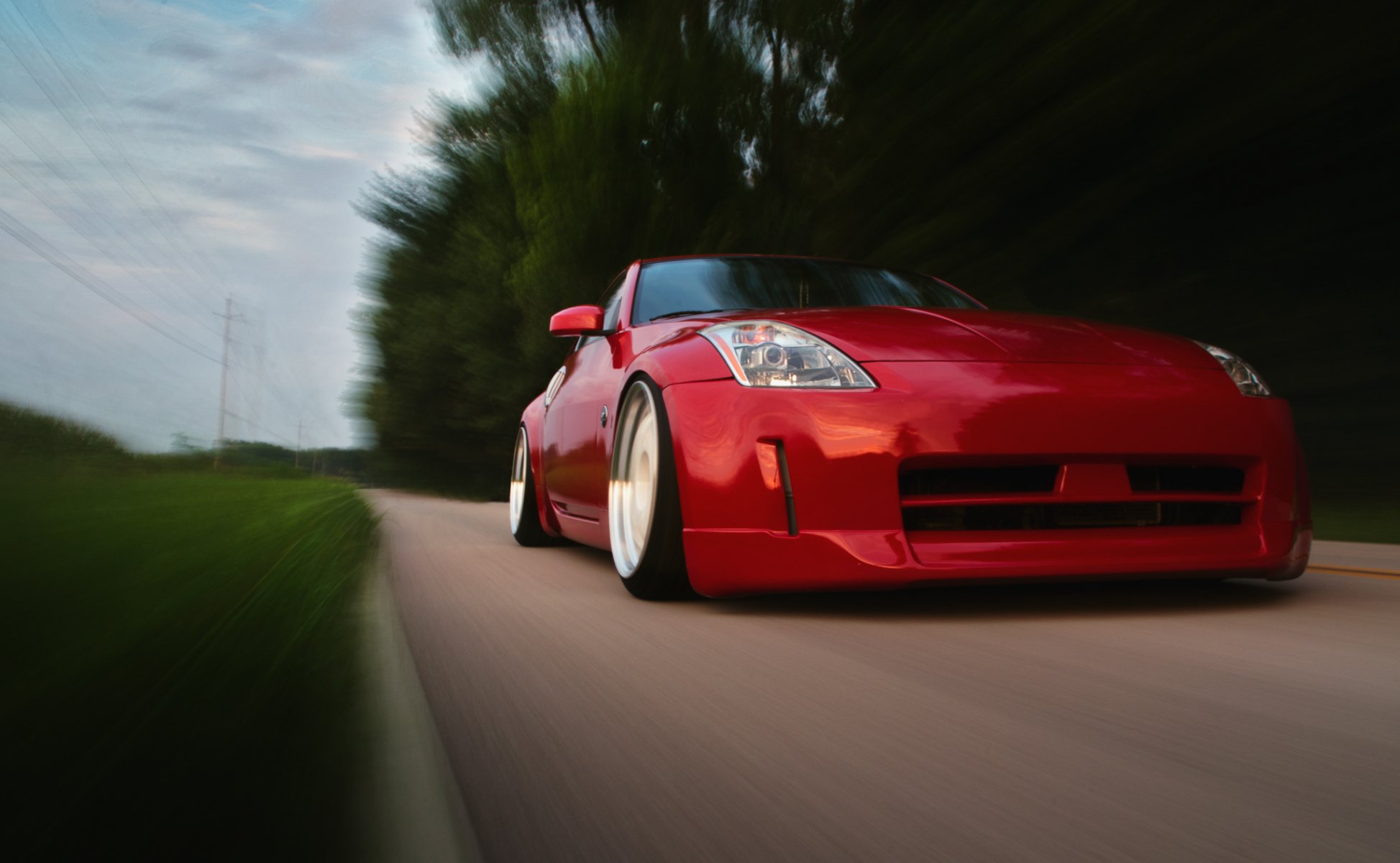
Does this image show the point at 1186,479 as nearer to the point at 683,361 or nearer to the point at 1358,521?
the point at 683,361

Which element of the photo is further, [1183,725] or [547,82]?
[547,82]

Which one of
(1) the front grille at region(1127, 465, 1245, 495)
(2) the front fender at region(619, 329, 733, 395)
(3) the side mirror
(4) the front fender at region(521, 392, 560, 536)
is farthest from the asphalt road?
(4) the front fender at region(521, 392, 560, 536)

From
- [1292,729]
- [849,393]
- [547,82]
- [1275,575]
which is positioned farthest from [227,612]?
[547,82]

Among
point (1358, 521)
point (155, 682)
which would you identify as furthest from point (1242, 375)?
point (1358, 521)

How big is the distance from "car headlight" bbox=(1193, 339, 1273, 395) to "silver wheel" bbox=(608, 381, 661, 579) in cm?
169

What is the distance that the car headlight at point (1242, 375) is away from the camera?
3506mm

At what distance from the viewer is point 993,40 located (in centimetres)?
711

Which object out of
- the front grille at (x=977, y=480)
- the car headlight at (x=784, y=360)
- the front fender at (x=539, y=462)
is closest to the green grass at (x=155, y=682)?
the car headlight at (x=784, y=360)

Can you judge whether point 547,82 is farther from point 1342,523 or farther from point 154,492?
point 154,492

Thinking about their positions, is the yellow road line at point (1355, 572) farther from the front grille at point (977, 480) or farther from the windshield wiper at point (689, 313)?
the windshield wiper at point (689, 313)

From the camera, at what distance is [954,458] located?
3143 mm

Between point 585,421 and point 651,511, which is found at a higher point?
point 585,421

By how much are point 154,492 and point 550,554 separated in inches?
115

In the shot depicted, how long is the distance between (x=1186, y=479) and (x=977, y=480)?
24.0 inches
